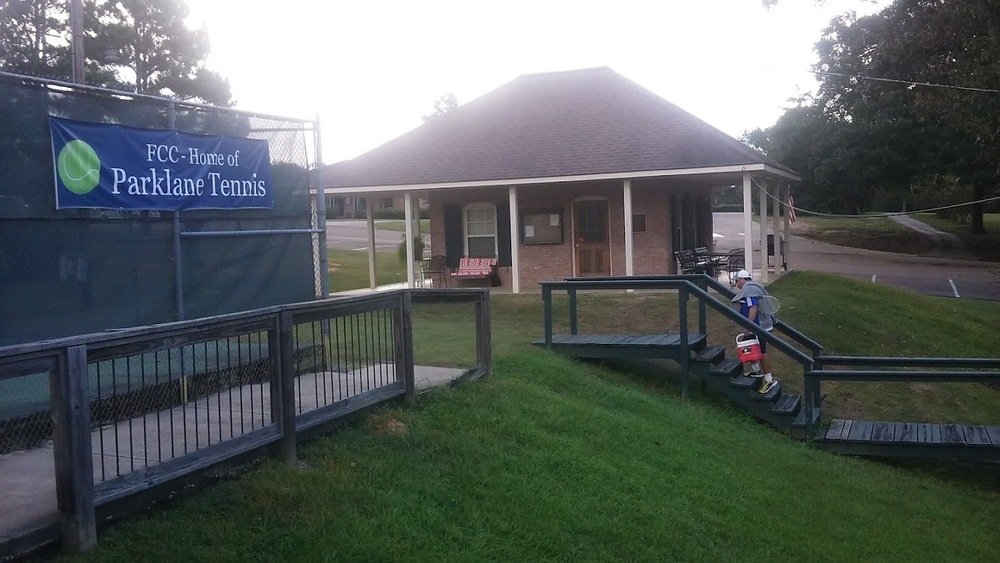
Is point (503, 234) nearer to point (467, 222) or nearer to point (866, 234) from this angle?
point (467, 222)

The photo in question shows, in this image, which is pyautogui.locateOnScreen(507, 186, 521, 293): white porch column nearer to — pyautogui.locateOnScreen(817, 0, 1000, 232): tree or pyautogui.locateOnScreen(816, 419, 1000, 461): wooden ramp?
pyautogui.locateOnScreen(817, 0, 1000, 232): tree

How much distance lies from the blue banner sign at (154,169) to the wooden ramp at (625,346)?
4632mm

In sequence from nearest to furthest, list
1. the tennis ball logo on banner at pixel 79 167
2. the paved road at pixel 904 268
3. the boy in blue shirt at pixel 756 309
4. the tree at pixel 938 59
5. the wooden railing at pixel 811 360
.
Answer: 1. the tennis ball logo on banner at pixel 79 167
2. the wooden railing at pixel 811 360
3. the boy in blue shirt at pixel 756 309
4. the tree at pixel 938 59
5. the paved road at pixel 904 268

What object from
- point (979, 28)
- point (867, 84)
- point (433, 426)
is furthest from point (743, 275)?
point (867, 84)

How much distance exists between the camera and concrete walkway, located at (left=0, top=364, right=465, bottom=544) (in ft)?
15.2

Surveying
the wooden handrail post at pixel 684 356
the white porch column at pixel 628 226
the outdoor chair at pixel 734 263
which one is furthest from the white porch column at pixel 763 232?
the wooden handrail post at pixel 684 356

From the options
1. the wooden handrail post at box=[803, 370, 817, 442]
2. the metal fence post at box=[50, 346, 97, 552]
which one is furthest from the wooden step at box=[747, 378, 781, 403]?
the metal fence post at box=[50, 346, 97, 552]

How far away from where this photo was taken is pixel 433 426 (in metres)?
7.09

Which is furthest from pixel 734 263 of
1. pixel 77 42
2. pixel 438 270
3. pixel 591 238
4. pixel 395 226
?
pixel 395 226

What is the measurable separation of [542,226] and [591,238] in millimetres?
1232

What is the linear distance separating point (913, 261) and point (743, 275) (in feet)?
98.2

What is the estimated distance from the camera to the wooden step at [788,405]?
1095 cm

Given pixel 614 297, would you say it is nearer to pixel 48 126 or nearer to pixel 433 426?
pixel 433 426

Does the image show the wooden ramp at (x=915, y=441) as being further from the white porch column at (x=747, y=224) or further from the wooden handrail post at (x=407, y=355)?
the white porch column at (x=747, y=224)
